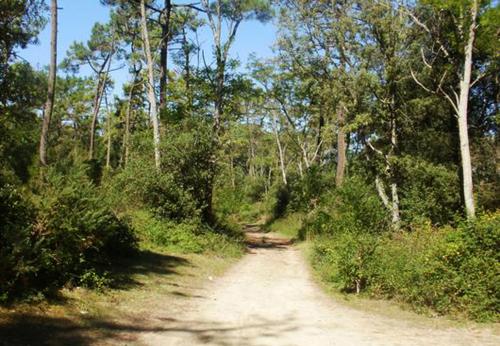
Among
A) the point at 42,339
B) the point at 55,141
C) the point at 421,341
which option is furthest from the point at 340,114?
the point at 55,141

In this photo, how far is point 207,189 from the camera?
2016 cm

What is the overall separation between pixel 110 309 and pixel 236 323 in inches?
85.2

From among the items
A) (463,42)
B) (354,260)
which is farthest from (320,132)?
(354,260)

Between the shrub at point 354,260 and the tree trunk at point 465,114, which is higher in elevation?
the tree trunk at point 465,114

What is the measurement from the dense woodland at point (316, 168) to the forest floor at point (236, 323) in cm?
81

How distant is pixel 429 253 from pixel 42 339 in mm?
7589

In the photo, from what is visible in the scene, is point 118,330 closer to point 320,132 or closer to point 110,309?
point 110,309

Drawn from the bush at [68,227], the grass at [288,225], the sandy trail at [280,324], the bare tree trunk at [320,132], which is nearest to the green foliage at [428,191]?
the bare tree trunk at [320,132]

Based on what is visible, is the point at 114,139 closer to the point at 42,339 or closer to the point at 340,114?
the point at 340,114

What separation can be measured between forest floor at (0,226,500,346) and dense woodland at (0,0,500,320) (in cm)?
81

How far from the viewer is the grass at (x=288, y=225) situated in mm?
29413

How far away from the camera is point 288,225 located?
3152cm

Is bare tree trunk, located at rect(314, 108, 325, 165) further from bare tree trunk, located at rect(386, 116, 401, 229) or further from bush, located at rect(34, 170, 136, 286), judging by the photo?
bush, located at rect(34, 170, 136, 286)

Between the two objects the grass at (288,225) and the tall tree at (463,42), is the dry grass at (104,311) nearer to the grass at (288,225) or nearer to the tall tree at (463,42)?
the tall tree at (463,42)
